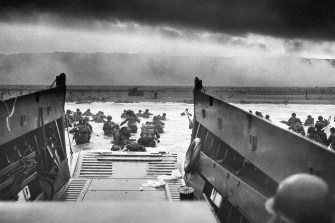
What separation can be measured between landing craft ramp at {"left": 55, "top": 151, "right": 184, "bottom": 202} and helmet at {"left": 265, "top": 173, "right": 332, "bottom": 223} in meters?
3.77

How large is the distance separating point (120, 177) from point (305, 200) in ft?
17.1

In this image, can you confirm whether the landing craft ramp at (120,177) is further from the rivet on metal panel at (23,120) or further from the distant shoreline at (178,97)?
the distant shoreline at (178,97)

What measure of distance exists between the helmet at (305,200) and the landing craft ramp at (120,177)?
3.77 meters

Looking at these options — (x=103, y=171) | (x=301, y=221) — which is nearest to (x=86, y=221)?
(x=301, y=221)

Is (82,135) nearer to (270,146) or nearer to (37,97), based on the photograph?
(37,97)

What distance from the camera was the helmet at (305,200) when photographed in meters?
1.54

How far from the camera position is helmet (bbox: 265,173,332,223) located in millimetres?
1542

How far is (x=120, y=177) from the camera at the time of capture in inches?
254

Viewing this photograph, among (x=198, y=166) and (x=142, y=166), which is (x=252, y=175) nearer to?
(x=198, y=166)

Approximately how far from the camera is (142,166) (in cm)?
692

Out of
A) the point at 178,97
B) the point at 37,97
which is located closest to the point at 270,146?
the point at 37,97

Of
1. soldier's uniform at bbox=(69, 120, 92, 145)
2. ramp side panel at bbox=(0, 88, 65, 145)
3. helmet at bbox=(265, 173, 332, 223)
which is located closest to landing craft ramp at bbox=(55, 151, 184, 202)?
ramp side panel at bbox=(0, 88, 65, 145)

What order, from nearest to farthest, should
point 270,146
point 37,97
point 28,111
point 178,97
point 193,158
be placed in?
point 270,146
point 28,111
point 37,97
point 193,158
point 178,97

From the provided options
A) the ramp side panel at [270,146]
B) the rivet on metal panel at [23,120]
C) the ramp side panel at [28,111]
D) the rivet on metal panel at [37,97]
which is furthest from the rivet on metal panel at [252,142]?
the rivet on metal panel at [37,97]
